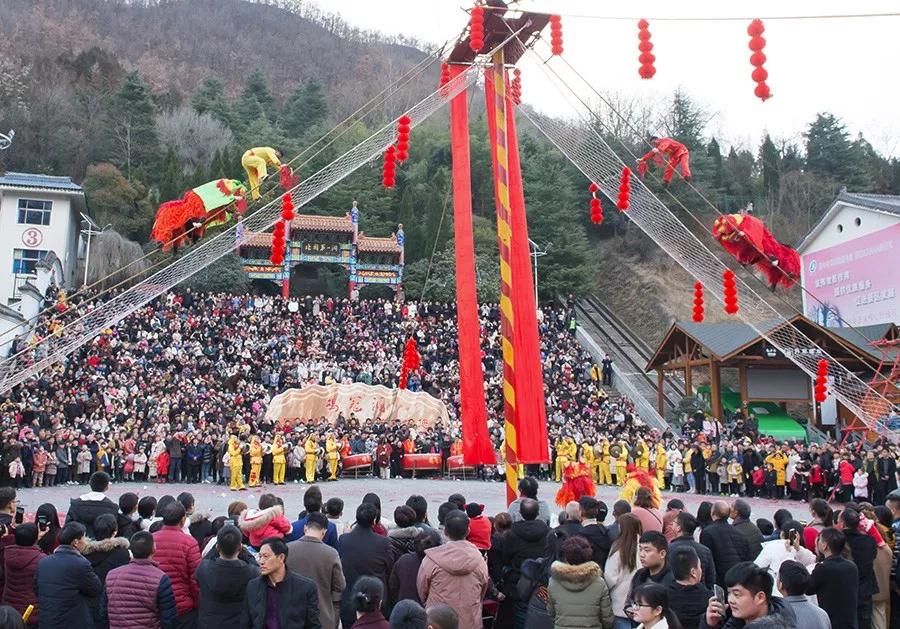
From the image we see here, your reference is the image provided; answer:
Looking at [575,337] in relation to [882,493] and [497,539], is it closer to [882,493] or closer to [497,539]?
[882,493]

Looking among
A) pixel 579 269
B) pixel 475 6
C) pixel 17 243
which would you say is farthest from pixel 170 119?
pixel 475 6

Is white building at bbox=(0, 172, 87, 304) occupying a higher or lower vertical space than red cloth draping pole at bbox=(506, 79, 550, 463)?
higher

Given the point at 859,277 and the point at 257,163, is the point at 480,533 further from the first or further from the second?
the point at 859,277

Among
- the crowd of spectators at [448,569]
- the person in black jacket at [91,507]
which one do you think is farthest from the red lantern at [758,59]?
the person in black jacket at [91,507]

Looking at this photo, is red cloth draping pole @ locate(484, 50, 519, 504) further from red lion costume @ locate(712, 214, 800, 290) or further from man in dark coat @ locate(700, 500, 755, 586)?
man in dark coat @ locate(700, 500, 755, 586)

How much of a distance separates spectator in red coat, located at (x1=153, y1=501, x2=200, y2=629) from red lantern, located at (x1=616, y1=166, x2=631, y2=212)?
813 centimetres

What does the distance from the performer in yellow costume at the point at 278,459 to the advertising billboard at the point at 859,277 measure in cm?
1768

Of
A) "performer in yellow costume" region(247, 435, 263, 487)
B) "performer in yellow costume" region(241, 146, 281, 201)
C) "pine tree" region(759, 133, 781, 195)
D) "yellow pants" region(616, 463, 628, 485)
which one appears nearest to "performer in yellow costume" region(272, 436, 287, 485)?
"performer in yellow costume" region(247, 435, 263, 487)

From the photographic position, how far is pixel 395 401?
24.9 m

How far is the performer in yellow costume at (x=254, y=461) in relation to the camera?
18.7 meters

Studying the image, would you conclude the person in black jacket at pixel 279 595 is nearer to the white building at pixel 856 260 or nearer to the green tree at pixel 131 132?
the white building at pixel 856 260

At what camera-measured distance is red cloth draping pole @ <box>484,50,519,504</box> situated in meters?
9.96

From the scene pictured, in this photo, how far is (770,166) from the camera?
51719 millimetres

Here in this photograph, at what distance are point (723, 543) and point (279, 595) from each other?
3.43m
